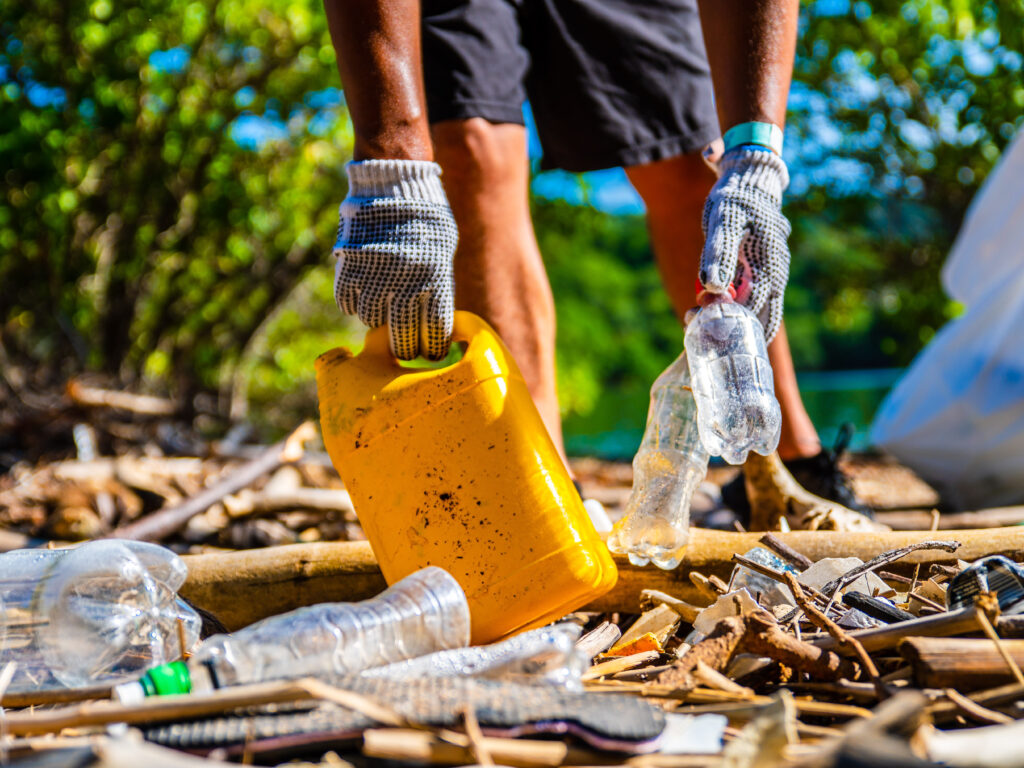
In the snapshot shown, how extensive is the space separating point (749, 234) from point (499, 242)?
0.75 metres

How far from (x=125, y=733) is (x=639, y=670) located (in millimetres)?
764

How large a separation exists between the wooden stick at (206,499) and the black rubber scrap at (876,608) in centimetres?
202

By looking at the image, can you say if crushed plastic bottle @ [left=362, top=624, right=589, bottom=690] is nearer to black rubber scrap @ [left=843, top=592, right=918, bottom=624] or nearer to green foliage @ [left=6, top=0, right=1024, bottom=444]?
black rubber scrap @ [left=843, top=592, right=918, bottom=624]

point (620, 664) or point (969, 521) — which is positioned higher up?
point (620, 664)

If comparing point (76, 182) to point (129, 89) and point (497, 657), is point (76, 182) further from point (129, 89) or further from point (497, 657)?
point (497, 657)

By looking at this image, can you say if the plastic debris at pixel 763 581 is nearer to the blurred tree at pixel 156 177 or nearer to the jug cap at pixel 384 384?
the jug cap at pixel 384 384

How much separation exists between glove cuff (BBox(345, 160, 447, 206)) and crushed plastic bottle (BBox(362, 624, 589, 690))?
0.91m

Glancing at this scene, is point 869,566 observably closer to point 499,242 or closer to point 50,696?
point 499,242

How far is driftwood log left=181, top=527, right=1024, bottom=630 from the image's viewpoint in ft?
5.92

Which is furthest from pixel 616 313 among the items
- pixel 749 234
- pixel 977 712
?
pixel 977 712

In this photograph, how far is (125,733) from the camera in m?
1.03

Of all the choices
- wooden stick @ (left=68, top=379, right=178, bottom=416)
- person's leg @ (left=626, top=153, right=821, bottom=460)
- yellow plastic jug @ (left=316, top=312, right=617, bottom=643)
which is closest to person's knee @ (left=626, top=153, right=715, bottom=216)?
person's leg @ (left=626, top=153, right=821, bottom=460)

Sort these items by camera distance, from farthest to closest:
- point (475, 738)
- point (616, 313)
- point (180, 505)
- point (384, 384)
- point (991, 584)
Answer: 1. point (616, 313)
2. point (180, 505)
3. point (384, 384)
4. point (991, 584)
5. point (475, 738)

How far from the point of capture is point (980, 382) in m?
3.46
